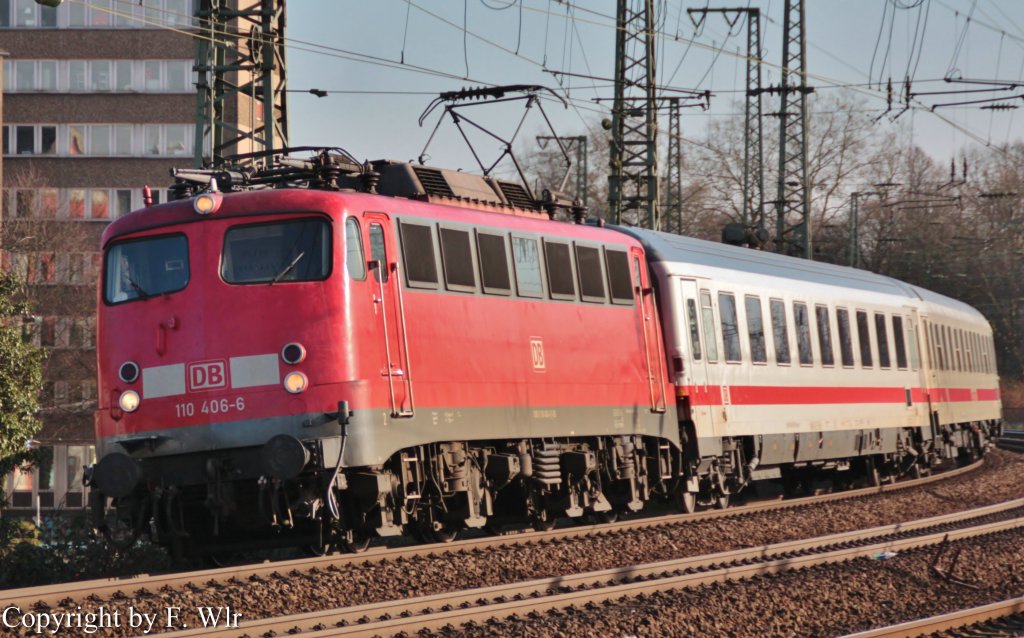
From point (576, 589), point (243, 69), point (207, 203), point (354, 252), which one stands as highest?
point (243, 69)

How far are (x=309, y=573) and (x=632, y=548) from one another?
4.42 metres

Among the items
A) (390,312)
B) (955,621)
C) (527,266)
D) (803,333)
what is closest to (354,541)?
(390,312)

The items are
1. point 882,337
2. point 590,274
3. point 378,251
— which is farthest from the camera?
point 882,337

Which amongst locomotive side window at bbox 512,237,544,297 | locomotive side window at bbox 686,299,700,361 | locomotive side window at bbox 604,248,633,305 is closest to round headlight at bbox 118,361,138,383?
locomotive side window at bbox 512,237,544,297

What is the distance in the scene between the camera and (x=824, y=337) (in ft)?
75.0

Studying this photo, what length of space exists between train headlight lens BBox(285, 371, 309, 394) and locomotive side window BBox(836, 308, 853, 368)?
13.2 m

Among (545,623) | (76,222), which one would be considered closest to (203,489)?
(545,623)

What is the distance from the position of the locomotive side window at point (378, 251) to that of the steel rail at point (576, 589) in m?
3.19

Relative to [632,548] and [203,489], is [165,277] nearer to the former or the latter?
[203,489]

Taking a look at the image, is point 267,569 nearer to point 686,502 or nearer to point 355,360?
point 355,360

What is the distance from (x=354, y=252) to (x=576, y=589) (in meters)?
3.57

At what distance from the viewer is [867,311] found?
24.8 m

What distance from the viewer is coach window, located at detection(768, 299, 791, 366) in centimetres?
2120

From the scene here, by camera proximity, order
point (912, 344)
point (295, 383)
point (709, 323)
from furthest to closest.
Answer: point (912, 344) < point (709, 323) < point (295, 383)
